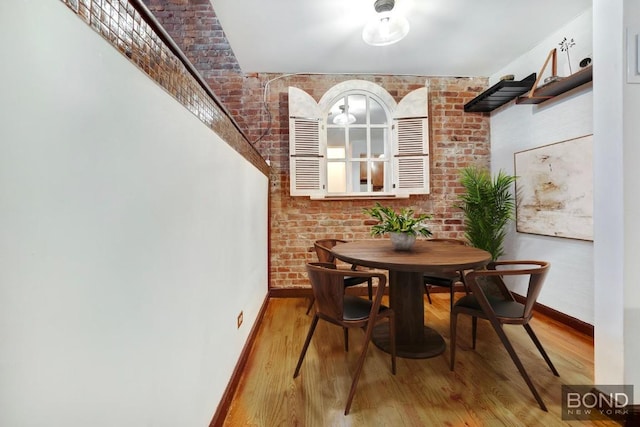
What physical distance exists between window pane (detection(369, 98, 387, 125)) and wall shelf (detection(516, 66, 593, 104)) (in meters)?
1.50

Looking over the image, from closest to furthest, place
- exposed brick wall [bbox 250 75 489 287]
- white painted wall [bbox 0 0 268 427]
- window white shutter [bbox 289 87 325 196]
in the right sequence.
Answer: white painted wall [bbox 0 0 268 427] → window white shutter [bbox 289 87 325 196] → exposed brick wall [bbox 250 75 489 287]

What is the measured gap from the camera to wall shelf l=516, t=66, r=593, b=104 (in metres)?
2.35

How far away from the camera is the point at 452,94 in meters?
3.76

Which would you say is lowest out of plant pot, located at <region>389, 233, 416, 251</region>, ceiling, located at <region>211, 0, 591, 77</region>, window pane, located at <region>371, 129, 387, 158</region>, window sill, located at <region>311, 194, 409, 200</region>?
plant pot, located at <region>389, 233, 416, 251</region>

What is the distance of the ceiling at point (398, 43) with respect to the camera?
2.44 meters

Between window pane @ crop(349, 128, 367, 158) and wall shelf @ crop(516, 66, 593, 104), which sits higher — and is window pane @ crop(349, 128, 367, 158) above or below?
below

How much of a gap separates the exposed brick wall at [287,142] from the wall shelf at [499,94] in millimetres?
188

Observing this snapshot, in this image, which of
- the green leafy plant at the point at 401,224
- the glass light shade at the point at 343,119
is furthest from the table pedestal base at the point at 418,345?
the glass light shade at the point at 343,119

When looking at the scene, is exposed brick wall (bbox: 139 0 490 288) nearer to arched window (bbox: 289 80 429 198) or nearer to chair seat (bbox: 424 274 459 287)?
arched window (bbox: 289 80 429 198)

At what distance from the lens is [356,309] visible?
1.85 m

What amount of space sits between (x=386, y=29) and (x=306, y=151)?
1616 mm

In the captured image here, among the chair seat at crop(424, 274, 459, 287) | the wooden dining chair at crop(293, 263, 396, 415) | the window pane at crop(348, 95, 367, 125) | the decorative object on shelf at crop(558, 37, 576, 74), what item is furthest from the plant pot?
the decorative object on shelf at crop(558, 37, 576, 74)

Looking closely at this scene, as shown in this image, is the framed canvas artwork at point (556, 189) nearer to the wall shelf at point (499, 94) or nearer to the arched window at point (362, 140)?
the wall shelf at point (499, 94)

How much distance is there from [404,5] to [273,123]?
1.94m
